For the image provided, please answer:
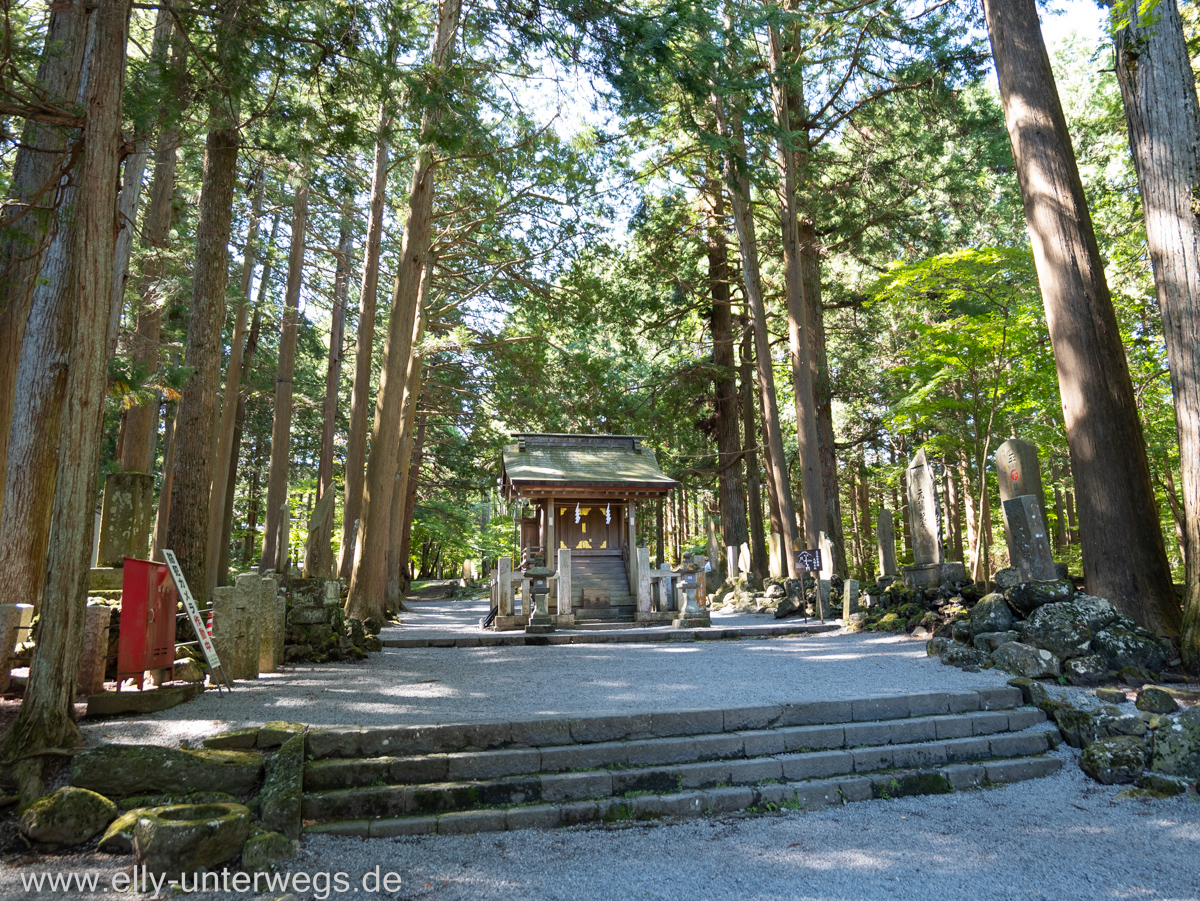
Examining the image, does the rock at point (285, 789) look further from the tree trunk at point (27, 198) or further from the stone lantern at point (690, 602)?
the stone lantern at point (690, 602)

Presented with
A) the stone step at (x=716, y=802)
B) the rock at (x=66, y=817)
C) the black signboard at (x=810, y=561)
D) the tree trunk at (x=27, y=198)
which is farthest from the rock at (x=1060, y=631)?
the tree trunk at (x=27, y=198)

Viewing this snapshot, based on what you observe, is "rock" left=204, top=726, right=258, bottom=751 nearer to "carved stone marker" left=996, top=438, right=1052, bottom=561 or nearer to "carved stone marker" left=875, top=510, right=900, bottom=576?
"carved stone marker" left=996, top=438, right=1052, bottom=561

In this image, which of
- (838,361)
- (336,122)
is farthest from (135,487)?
(838,361)

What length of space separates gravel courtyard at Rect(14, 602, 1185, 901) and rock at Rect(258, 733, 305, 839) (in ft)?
0.62

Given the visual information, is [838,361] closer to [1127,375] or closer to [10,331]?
[1127,375]

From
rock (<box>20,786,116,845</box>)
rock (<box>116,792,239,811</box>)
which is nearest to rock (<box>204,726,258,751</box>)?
rock (<box>116,792,239,811</box>)

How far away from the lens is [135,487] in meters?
6.59

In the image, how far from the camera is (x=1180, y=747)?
177 inches

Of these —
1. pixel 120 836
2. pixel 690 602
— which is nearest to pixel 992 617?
pixel 690 602

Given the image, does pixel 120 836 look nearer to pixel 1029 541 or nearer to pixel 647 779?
pixel 647 779

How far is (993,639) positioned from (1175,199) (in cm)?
460

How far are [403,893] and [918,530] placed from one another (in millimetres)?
9308

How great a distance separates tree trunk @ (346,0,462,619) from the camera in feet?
33.8

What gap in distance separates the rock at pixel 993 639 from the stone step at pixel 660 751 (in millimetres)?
1682
